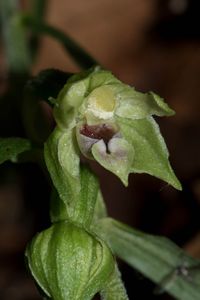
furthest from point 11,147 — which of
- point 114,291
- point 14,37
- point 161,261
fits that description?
point 14,37

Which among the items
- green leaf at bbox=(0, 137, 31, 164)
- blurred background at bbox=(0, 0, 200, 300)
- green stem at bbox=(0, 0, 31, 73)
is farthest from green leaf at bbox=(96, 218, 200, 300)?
green stem at bbox=(0, 0, 31, 73)

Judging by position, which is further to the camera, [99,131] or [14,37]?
[14,37]

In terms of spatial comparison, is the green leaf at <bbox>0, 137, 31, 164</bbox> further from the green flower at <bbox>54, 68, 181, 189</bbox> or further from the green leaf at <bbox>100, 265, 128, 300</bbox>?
the green leaf at <bbox>100, 265, 128, 300</bbox>

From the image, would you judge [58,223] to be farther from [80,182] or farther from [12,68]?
[12,68]

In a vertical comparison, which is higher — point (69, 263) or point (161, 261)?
point (69, 263)

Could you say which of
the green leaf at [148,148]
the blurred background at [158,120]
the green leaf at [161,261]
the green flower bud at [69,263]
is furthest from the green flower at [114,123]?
the blurred background at [158,120]

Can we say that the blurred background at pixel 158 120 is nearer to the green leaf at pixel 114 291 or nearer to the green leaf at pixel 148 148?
the green leaf at pixel 114 291

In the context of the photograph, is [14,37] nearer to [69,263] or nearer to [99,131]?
[99,131]
